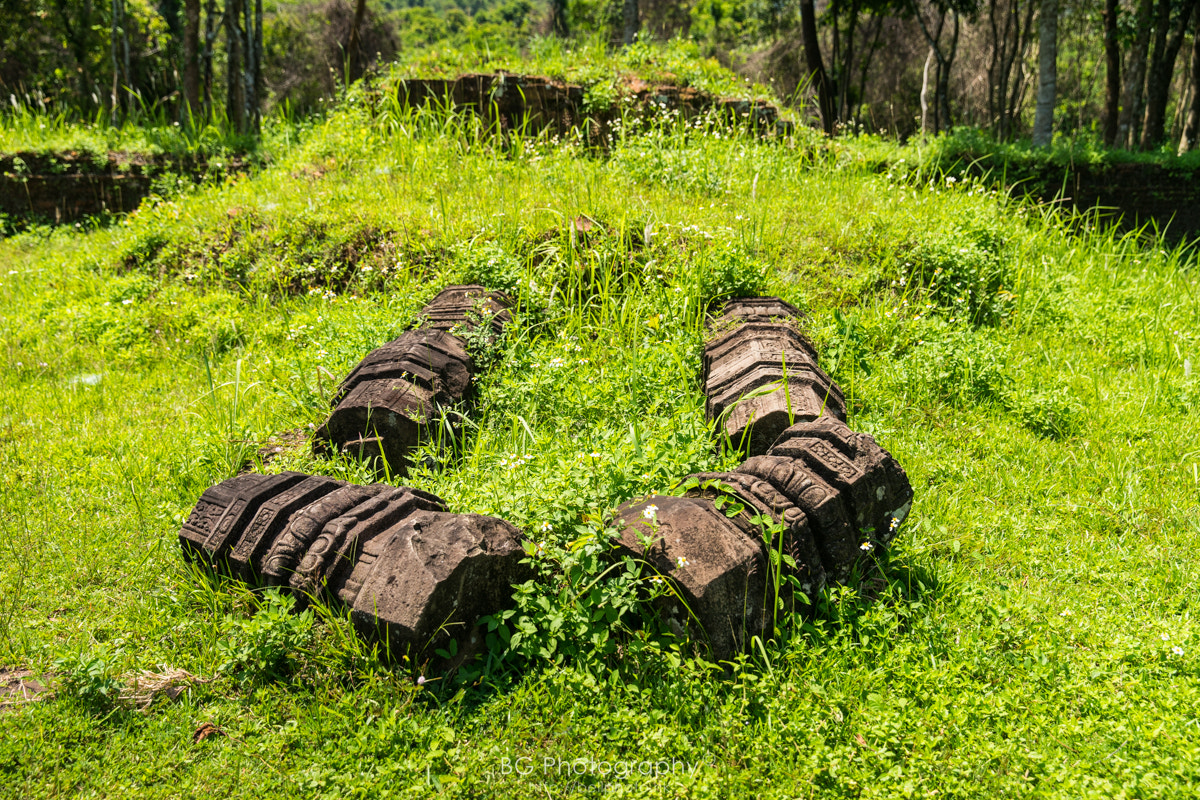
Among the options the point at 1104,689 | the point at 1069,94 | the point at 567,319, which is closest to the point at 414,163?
the point at 567,319

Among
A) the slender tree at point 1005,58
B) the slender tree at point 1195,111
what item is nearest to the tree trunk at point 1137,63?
the slender tree at point 1195,111

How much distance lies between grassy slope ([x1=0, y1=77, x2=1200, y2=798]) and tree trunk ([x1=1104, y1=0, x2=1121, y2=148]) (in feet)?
20.2

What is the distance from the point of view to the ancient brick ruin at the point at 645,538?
8.67ft

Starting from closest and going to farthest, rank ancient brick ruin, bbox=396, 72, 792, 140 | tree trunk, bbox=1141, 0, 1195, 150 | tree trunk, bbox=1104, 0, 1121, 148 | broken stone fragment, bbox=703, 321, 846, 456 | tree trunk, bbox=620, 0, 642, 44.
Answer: broken stone fragment, bbox=703, 321, 846, 456, ancient brick ruin, bbox=396, 72, 792, 140, tree trunk, bbox=1104, 0, 1121, 148, tree trunk, bbox=1141, 0, 1195, 150, tree trunk, bbox=620, 0, 642, 44

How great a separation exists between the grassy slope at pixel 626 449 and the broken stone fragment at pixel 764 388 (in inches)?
12.3

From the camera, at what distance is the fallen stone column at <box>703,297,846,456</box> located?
3.62 meters

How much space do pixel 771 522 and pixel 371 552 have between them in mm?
1395

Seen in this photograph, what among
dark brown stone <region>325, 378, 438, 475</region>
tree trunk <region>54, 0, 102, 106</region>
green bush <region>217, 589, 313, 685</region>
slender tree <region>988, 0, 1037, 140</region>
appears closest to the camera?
green bush <region>217, 589, 313, 685</region>

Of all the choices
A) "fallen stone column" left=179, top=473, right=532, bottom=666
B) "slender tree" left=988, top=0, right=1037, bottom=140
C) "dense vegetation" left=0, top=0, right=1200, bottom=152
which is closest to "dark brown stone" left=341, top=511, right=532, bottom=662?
"fallen stone column" left=179, top=473, right=532, bottom=666

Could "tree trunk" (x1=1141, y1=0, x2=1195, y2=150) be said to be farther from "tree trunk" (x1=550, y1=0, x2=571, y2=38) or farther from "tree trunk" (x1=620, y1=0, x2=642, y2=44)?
"tree trunk" (x1=550, y1=0, x2=571, y2=38)

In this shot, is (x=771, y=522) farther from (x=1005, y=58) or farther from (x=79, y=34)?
(x=1005, y=58)

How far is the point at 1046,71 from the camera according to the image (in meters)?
9.83

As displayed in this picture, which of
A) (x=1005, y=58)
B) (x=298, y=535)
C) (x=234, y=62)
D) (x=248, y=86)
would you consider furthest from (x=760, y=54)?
(x=298, y=535)

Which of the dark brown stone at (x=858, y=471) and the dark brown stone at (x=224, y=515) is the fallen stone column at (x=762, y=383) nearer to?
the dark brown stone at (x=858, y=471)
